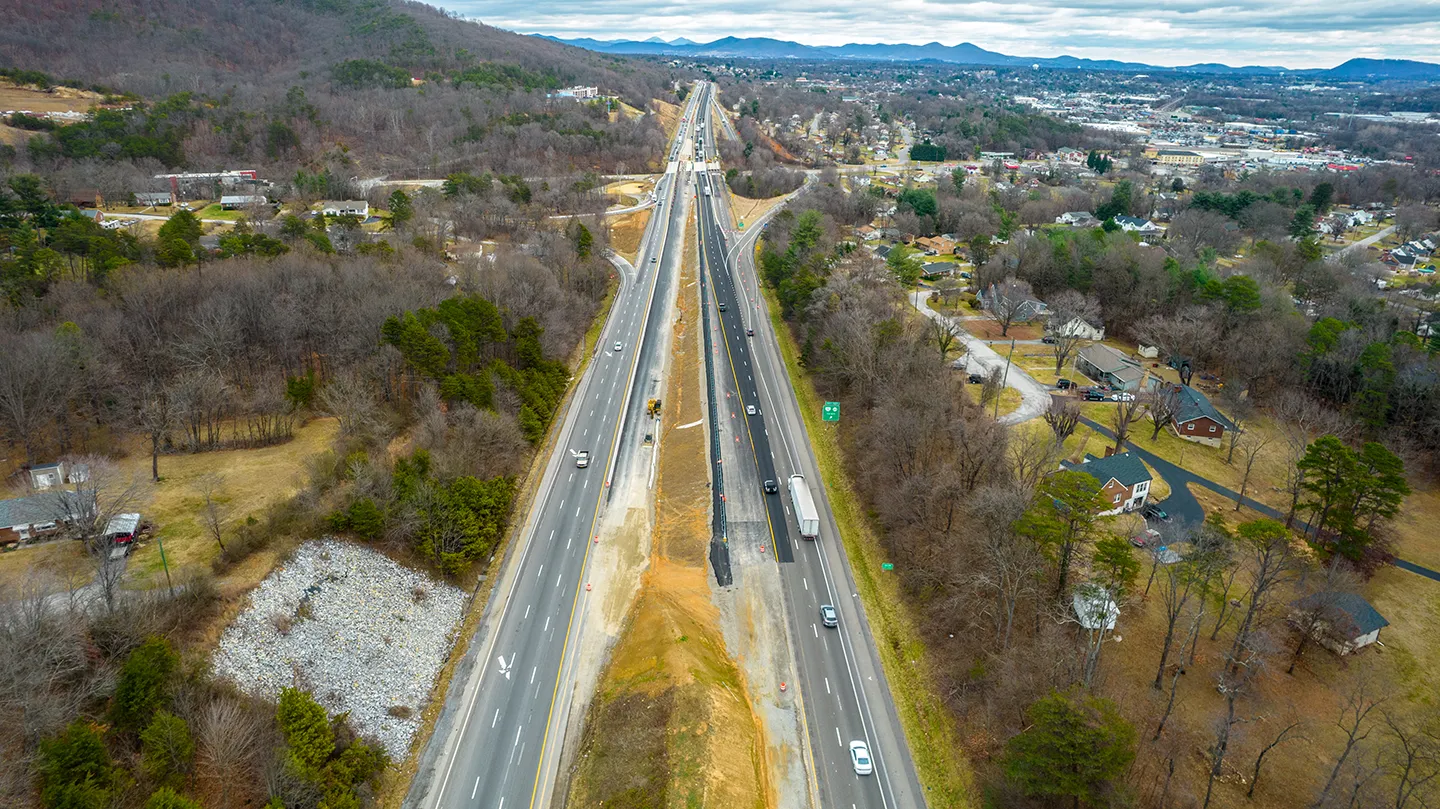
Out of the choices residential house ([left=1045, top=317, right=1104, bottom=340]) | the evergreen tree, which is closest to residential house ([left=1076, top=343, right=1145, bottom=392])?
residential house ([left=1045, top=317, right=1104, bottom=340])

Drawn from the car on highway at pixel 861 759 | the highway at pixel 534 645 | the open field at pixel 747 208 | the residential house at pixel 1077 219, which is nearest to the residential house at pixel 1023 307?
the highway at pixel 534 645

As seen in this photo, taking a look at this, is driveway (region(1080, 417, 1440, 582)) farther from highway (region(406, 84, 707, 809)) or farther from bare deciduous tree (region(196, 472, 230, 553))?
bare deciduous tree (region(196, 472, 230, 553))

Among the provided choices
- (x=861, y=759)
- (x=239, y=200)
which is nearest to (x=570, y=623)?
(x=861, y=759)

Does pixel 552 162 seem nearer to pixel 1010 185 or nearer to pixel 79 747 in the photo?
pixel 1010 185

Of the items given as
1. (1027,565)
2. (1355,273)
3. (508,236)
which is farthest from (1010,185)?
(1027,565)

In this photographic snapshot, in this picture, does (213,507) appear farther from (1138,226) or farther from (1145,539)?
(1138,226)

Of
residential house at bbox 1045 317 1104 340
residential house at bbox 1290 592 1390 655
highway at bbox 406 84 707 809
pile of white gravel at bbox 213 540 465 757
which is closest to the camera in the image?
highway at bbox 406 84 707 809
